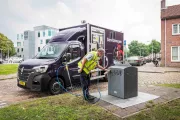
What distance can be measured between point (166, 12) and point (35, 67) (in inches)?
795

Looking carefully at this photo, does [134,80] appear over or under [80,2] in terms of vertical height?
under

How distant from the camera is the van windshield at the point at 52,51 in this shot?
24.0 feet

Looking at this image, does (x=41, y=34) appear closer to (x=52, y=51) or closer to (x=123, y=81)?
(x=52, y=51)

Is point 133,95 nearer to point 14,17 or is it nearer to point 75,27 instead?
point 75,27

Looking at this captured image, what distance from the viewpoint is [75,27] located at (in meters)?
8.77

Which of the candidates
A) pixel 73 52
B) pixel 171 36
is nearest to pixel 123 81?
pixel 73 52

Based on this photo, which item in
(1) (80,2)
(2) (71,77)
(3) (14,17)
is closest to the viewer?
(2) (71,77)

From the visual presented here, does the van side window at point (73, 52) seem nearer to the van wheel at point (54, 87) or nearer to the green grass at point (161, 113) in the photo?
the van wheel at point (54, 87)

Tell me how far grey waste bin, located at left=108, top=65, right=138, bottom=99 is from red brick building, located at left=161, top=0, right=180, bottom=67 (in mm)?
17268

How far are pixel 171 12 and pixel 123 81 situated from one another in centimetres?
1943

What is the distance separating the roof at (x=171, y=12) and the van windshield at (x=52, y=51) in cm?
1782

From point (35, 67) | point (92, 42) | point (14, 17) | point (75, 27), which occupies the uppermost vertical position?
point (14, 17)

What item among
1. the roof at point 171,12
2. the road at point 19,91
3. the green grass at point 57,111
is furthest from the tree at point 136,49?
the green grass at point 57,111

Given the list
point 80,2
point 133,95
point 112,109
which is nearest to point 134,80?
point 133,95
